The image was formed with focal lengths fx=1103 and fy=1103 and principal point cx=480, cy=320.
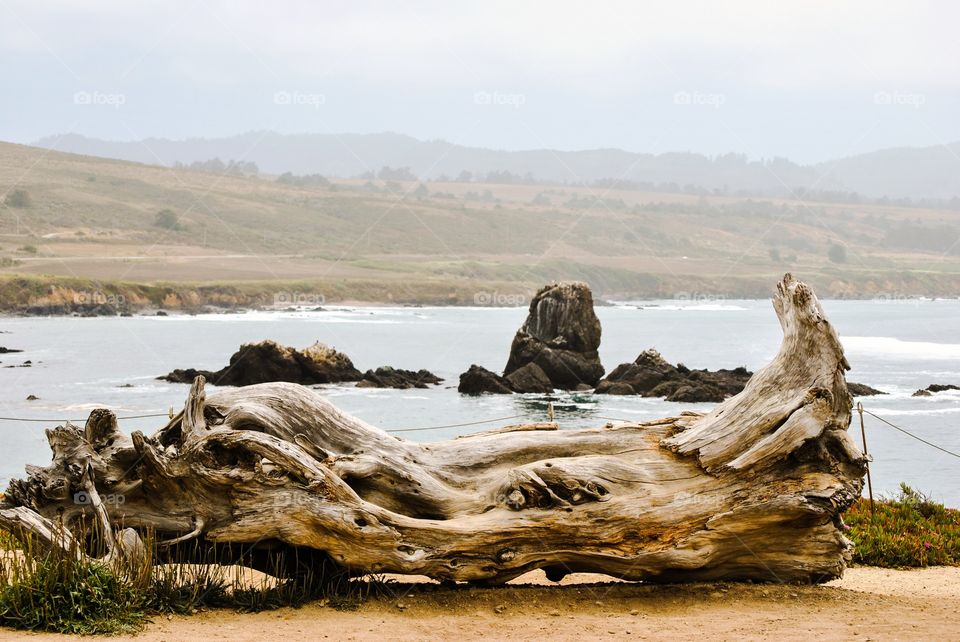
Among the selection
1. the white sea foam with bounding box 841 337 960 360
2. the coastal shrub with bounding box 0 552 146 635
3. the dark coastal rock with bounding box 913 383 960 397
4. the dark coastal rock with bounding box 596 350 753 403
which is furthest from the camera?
the white sea foam with bounding box 841 337 960 360

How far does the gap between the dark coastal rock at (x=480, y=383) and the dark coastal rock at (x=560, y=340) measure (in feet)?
1.56

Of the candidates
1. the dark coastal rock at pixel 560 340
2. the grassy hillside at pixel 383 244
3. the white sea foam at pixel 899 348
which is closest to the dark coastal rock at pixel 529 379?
the dark coastal rock at pixel 560 340

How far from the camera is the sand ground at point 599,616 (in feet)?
25.6

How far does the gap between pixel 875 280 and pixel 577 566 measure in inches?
5454

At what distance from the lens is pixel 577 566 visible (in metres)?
8.91

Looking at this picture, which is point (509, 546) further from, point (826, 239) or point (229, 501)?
point (826, 239)

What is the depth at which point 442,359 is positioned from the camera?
168 feet

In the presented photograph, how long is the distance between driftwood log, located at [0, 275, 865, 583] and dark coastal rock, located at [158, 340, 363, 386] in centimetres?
2507

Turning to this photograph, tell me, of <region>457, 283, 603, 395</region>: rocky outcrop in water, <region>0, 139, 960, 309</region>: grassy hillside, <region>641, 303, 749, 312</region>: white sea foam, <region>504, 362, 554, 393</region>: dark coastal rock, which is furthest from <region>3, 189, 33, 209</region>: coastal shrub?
<region>504, 362, 554, 393</region>: dark coastal rock

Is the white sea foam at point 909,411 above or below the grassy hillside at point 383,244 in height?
below

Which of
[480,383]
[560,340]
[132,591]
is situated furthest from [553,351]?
[132,591]

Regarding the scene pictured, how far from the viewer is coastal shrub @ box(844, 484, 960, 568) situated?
11.6m

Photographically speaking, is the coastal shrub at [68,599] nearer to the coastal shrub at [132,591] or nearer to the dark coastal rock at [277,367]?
the coastal shrub at [132,591]

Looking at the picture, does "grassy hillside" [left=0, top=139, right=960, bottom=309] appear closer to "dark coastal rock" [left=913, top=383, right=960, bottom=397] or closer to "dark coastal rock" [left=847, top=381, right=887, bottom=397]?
"dark coastal rock" [left=847, top=381, right=887, bottom=397]
